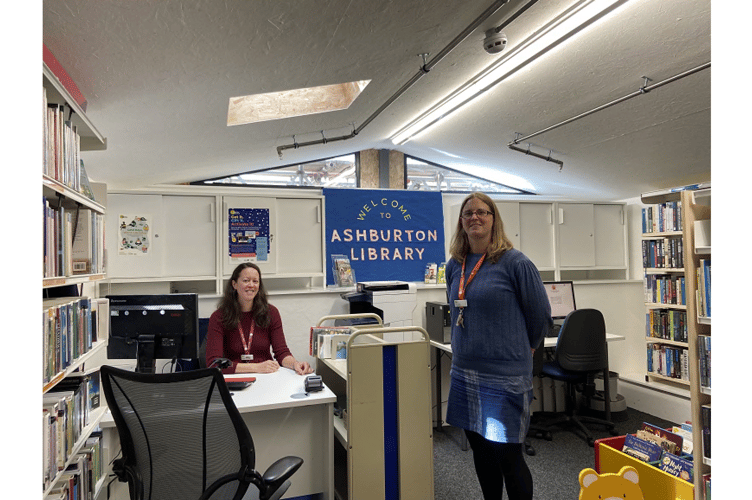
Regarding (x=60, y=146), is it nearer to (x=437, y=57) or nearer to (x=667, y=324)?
(x=437, y=57)

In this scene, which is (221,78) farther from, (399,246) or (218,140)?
(399,246)

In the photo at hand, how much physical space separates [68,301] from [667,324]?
15.5ft

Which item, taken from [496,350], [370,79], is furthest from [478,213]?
[370,79]

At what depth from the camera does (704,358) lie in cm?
181

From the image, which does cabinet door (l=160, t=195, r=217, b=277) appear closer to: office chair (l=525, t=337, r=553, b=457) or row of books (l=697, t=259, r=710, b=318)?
office chair (l=525, t=337, r=553, b=457)

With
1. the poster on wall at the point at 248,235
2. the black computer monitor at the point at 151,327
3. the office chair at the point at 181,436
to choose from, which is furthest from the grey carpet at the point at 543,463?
the poster on wall at the point at 248,235

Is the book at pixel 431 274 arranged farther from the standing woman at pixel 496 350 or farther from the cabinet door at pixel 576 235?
the standing woman at pixel 496 350

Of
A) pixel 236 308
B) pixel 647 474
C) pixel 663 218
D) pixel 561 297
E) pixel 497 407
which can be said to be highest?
pixel 663 218

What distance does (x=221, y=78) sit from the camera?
7.52ft

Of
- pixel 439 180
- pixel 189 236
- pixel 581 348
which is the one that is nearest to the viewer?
pixel 581 348

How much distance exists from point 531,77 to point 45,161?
265 centimetres

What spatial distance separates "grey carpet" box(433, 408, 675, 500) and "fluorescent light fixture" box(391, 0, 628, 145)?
8.47 ft

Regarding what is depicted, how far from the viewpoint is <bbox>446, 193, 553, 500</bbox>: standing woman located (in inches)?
75.2

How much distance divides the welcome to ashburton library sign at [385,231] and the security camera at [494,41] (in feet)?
8.68
